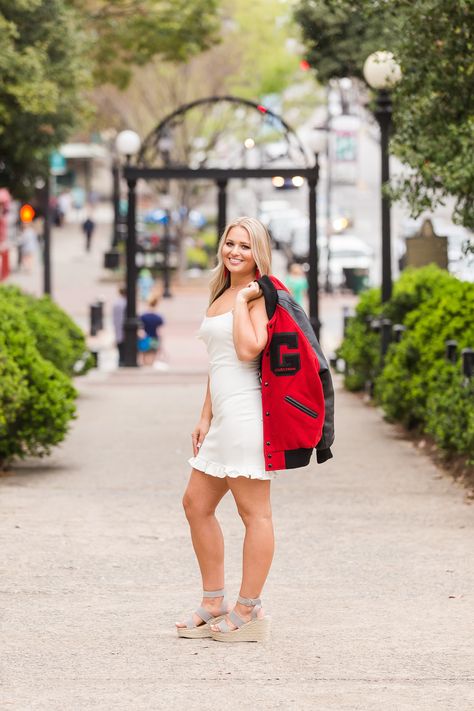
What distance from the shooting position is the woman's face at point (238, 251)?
6.51m

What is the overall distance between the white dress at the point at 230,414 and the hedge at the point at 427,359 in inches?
162

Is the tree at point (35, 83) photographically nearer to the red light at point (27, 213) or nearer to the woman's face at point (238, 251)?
the red light at point (27, 213)

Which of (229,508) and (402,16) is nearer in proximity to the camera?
(229,508)

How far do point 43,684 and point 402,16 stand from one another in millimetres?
7278

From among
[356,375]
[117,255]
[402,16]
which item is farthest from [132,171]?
[117,255]

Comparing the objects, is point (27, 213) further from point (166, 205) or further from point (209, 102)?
point (166, 205)

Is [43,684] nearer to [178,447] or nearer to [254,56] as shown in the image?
[178,447]

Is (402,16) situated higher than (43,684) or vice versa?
(402,16)

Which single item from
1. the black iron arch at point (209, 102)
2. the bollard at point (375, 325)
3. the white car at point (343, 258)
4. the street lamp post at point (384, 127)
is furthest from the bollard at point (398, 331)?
the white car at point (343, 258)

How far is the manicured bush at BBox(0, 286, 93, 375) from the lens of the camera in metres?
16.1

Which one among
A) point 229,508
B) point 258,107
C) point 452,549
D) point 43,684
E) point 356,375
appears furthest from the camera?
point 258,107

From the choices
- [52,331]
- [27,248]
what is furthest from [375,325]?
[27,248]

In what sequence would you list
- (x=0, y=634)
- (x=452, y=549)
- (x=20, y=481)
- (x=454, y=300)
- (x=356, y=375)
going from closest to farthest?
(x=0, y=634)
(x=452, y=549)
(x=20, y=481)
(x=454, y=300)
(x=356, y=375)

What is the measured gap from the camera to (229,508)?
10.3 m
